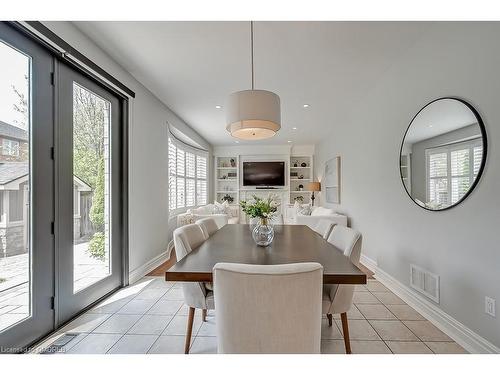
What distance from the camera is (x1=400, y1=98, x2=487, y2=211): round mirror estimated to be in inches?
71.8

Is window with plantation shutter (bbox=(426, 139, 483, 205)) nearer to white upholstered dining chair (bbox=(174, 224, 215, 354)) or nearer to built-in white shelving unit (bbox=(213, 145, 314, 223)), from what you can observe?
white upholstered dining chair (bbox=(174, 224, 215, 354))

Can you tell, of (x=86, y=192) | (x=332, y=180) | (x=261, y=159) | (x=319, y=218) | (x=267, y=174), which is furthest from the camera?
(x=261, y=159)

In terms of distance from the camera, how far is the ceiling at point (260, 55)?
219 centimetres

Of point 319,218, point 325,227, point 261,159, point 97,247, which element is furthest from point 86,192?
point 261,159

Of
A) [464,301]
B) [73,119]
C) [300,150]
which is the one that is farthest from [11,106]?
[300,150]

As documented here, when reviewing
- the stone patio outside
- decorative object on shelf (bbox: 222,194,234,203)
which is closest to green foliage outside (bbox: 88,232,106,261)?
the stone patio outside

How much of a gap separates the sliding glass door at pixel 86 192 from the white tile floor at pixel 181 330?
30 centimetres

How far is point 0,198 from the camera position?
5.39 ft

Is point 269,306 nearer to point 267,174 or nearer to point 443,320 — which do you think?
point 443,320

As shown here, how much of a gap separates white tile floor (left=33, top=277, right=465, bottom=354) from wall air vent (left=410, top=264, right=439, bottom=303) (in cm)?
23

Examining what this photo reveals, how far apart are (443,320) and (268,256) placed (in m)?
1.70

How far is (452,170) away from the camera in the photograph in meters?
2.02
